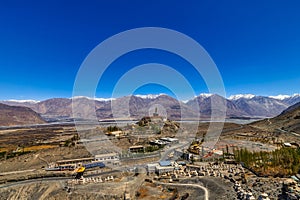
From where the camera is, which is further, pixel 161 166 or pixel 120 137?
pixel 120 137

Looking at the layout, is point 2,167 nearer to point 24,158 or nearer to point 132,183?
point 24,158

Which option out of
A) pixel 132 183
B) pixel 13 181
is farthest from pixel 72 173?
pixel 132 183

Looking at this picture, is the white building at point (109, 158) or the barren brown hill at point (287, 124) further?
the barren brown hill at point (287, 124)

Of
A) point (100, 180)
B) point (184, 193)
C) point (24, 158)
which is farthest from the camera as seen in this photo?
point (24, 158)

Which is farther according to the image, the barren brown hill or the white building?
the barren brown hill

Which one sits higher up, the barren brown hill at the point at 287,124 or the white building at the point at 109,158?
the barren brown hill at the point at 287,124

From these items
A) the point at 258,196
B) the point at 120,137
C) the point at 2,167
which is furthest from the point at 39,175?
the point at 258,196

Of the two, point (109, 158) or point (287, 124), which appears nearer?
point (109, 158)

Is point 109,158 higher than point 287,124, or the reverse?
point 287,124

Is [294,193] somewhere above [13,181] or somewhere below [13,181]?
above

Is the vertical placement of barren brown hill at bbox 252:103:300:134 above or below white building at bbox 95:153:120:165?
above

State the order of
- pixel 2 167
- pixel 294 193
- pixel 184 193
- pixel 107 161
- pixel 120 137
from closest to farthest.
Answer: pixel 294 193 < pixel 184 193 < pixel 107 161 < pixel 2 167 < pixel 120 137
